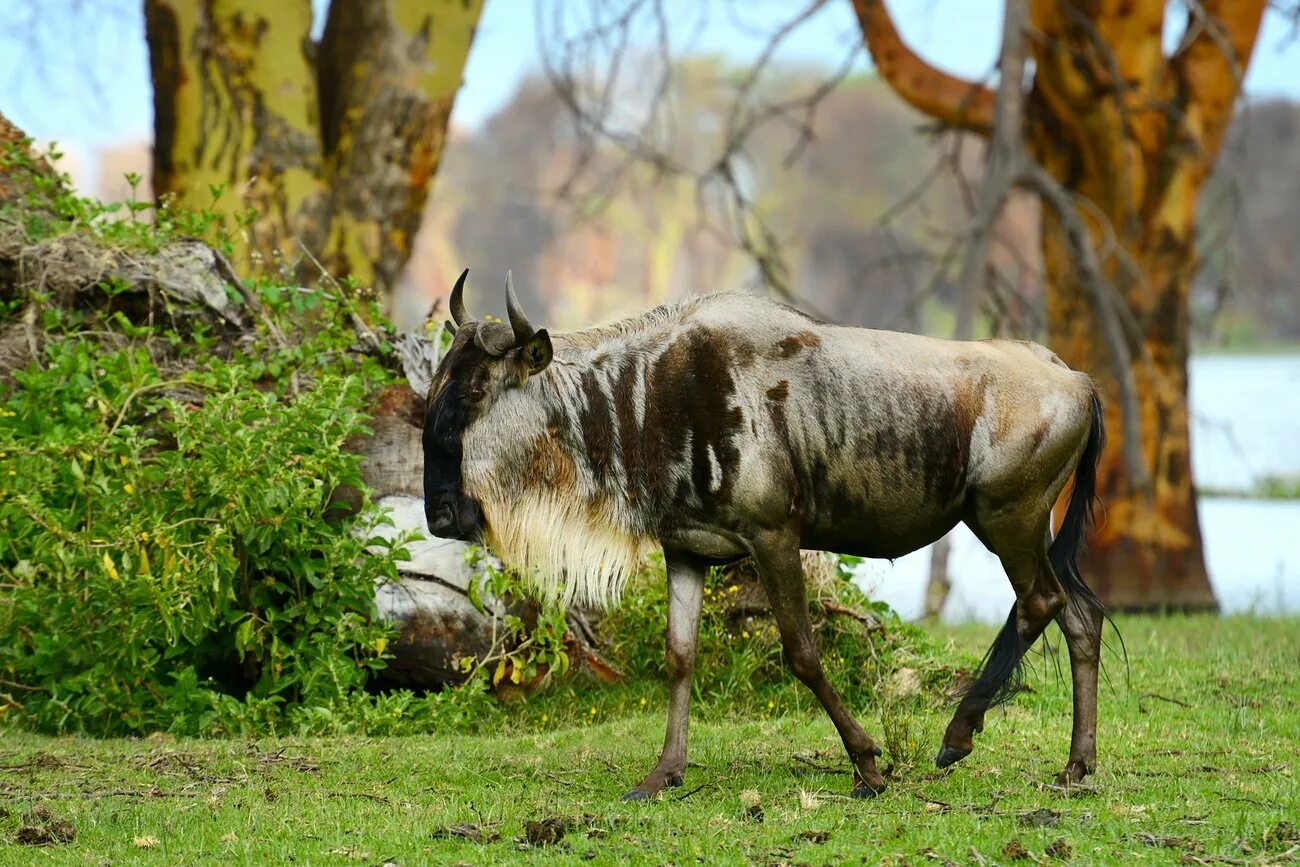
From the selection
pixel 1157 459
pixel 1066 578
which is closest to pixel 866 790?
pixel 1066 578

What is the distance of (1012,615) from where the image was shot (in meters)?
6.54

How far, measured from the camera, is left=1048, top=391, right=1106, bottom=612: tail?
6.50m

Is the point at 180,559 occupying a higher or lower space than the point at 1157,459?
lower

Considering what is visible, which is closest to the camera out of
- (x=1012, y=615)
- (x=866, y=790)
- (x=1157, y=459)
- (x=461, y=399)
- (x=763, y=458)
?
(x=866, y=790)

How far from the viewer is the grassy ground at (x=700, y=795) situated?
17.0ft

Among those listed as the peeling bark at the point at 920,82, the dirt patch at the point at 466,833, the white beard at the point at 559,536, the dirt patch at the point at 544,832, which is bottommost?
the dirt patch at the point at 466,833

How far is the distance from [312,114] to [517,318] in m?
7.60

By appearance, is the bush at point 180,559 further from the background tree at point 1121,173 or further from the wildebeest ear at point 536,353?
the background tree at point 1121,173

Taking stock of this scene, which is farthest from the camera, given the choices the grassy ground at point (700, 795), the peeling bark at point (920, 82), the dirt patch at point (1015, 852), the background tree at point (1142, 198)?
the peeling bark at point (920, 82)

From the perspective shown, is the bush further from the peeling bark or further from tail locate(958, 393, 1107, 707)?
the peeling bark

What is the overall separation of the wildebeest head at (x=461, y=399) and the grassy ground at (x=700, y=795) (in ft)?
3.71

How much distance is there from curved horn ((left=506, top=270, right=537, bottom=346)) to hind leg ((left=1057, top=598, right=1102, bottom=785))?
2482 mm

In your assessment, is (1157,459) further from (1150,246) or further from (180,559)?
(180,559)

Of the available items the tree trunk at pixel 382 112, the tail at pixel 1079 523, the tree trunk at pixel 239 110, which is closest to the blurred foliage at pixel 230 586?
the tail at pixel 1079 523
